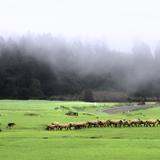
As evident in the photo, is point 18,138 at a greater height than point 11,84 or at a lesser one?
lesser

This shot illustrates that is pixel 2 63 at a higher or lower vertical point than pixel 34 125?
higher

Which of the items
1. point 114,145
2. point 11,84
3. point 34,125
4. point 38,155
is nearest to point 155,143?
point 114,145

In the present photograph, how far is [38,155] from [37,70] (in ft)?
554

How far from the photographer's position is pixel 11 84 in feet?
589

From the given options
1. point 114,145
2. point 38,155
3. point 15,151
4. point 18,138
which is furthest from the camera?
point 18,138

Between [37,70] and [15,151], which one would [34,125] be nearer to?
[15,151]

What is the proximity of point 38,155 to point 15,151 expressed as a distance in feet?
8.36

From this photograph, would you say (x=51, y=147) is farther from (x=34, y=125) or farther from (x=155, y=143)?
(x=34, y=125)

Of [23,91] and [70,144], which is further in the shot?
[23,91]

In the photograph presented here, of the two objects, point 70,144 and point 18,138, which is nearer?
point 70,144

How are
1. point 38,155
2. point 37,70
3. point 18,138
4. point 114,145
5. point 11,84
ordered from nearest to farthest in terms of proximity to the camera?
point 38,155 → point 114,145 → point 18,138 → point 11,84 → point 37,70

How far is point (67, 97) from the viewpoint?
7835 inches

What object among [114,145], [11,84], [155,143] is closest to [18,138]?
[114,145]

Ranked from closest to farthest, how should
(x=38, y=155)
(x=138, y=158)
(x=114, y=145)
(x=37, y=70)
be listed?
(x=138, y=158) < (x=38, y=155) < (x=114, y=145) < (x=37, y=70)
